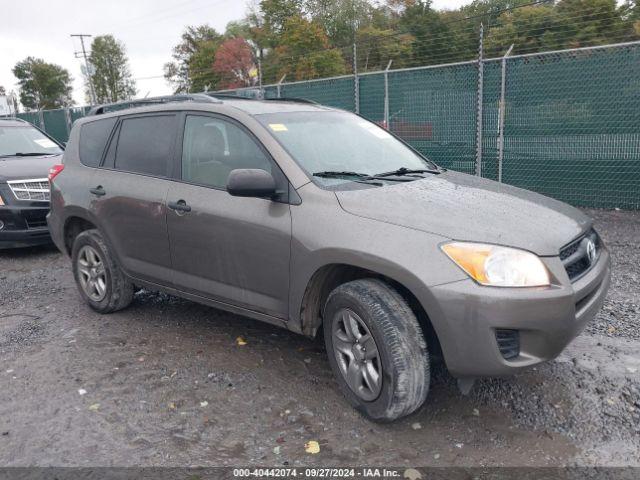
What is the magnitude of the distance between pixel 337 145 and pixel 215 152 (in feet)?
2.79

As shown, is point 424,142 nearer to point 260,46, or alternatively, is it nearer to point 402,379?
point 402,379

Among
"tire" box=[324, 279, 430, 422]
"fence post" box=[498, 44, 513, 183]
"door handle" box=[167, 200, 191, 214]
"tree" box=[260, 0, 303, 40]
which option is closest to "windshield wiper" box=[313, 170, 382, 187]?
"tire" box=[324, 279, 430, 422]

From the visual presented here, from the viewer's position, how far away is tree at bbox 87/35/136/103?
96.0 meters

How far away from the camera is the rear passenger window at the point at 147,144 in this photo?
430 centimetres

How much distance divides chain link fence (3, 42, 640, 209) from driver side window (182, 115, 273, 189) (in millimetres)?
4554

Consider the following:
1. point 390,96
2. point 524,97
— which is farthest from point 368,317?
point 390,96

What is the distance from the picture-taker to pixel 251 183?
3348mm

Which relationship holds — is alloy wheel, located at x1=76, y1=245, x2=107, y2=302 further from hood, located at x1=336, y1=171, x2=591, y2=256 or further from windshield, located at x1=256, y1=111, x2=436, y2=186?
hood, located at x1=336, y1=171, x2=591, y2=256

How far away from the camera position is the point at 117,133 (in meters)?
4.82

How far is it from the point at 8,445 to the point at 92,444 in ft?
1.51

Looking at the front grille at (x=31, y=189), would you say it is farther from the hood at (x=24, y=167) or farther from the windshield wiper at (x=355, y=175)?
the windshield wiper at (x=355, y=175)

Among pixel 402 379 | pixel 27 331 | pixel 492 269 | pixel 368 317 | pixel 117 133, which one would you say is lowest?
pixel 27 331

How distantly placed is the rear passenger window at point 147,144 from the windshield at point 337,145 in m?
0.86

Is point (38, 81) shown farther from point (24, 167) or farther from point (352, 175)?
point (352, 175)
